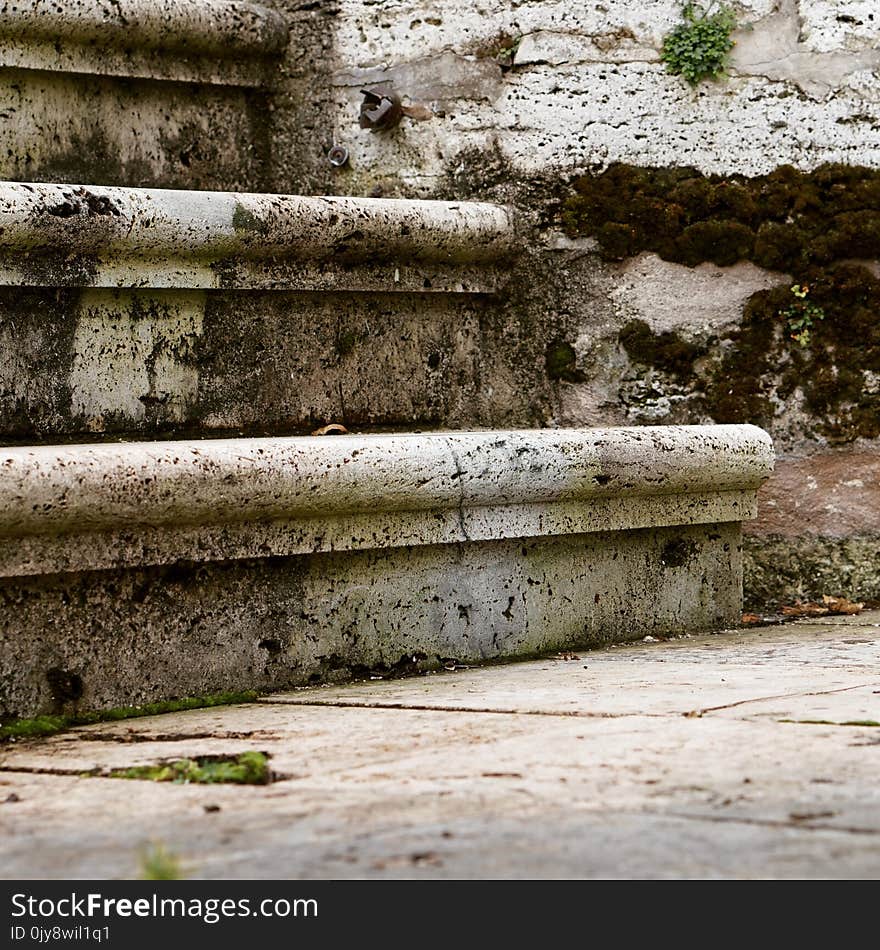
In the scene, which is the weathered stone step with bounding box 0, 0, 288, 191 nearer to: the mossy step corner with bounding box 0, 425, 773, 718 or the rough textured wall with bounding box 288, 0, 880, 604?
the rough textured wall with bounding box 288, 0, 880, 604

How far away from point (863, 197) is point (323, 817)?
97.9 inches

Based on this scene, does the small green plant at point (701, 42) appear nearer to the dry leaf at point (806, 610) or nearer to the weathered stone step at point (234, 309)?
the weathered stone step at point (234, 309)

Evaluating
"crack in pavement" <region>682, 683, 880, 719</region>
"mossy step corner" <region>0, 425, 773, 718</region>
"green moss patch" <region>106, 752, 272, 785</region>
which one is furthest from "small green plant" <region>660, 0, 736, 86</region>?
"green moss patch" <region>106, 752, 272, 785</region>

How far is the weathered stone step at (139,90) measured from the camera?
10.3 feet

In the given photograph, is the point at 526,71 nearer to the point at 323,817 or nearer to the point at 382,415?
the point at 382,415

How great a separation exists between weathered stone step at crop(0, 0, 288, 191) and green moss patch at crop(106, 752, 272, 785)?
196cm

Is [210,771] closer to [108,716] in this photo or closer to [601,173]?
[108,716]

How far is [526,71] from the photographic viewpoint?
3352mm

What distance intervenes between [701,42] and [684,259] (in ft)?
1.74

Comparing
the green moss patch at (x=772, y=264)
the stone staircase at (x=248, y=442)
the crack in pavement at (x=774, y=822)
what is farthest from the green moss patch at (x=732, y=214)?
the crack in pavement at (x=774, y=822)

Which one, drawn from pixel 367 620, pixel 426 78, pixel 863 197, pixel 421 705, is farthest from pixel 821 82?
pixel 421 705

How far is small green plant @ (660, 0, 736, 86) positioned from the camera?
10.8 ft

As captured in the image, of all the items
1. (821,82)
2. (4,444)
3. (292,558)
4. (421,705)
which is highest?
(821,82)

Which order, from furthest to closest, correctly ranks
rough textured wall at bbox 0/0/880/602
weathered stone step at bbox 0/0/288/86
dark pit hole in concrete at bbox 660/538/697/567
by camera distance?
rough textured wall at bbox 0/0/880/602, weathered stone step at bbox 0/0/288/86, dark pit hole in concrete at bbox 660/538/697/567
